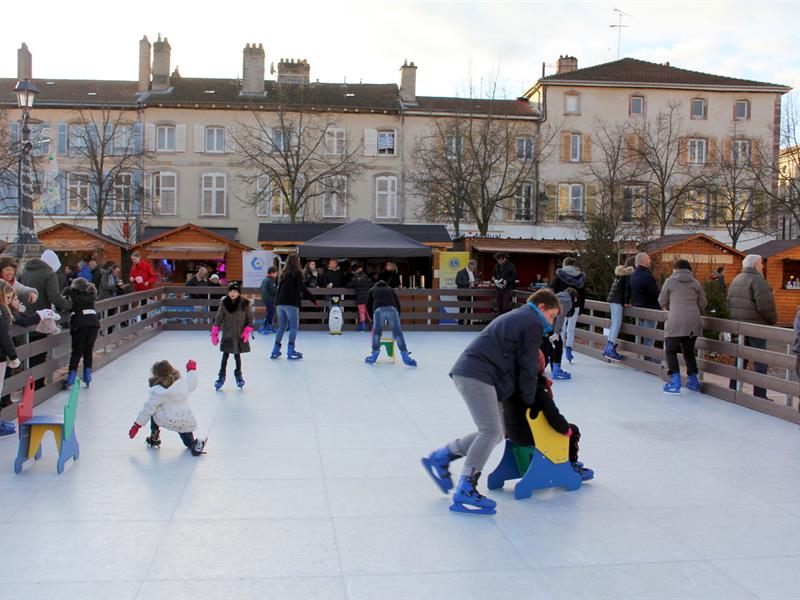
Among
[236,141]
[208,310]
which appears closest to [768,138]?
[236,141]

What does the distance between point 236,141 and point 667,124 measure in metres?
20.8

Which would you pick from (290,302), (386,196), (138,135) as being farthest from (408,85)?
(290,302)

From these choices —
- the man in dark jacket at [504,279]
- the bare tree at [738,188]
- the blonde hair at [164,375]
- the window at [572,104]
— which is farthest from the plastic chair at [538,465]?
the window at [572,104]

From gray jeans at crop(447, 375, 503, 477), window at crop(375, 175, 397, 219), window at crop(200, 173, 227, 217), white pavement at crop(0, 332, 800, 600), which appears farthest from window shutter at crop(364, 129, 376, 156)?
gray jeans at crop(447, 375, 503, 477)

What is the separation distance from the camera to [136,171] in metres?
39.3

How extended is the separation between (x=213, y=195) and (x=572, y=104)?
18038mm

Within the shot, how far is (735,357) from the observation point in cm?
1099

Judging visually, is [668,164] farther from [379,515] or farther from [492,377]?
[379,515]

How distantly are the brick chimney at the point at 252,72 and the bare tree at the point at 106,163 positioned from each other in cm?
571

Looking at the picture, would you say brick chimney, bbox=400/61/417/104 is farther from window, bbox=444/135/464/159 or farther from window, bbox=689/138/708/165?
window, bbox=689/138/708/165

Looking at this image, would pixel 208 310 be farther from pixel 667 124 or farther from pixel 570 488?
pixel 667 124

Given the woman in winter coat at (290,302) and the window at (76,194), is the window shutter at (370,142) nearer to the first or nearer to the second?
the window at (76,194)

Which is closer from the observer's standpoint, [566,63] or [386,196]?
[386,196]

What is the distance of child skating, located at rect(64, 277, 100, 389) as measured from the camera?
1014 centimetres
